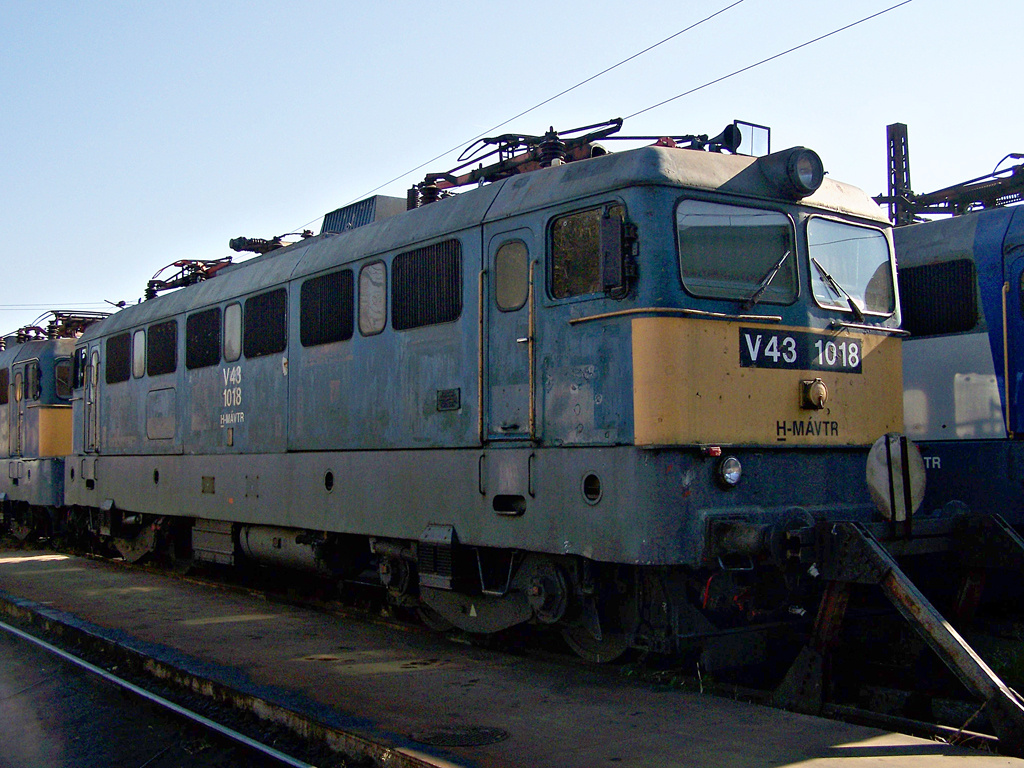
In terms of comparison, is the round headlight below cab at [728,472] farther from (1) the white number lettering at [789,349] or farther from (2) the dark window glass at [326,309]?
(2) the dark window glass at [326,309]

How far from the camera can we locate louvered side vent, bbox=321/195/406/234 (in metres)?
10.1

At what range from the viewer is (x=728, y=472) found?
255 inches

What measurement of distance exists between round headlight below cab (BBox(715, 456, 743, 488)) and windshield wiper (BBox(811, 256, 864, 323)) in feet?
5.50

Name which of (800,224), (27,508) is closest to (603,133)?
(800,224)

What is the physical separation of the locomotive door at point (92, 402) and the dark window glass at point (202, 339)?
10.8ft

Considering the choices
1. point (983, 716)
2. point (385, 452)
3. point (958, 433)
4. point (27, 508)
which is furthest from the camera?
point (27, 508)

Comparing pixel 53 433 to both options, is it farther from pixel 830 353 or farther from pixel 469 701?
pixel 830 353

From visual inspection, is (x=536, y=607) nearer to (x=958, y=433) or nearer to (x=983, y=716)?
(x=983, y=716)

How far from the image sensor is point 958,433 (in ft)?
32.6

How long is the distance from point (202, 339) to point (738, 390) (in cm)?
737

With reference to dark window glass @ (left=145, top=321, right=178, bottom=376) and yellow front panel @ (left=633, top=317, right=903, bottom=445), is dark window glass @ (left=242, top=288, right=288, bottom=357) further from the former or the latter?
yellow front panel @ (left=633, top=317, right=903, bottom=445)

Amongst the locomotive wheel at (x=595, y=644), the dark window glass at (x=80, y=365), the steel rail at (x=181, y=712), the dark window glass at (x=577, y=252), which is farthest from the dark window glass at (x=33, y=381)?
the dark window glass at (x=577, y=252)

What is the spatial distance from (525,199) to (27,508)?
14.8 meters

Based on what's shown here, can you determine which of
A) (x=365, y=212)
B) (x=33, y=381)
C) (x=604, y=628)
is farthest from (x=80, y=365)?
(x=604, y=628)
